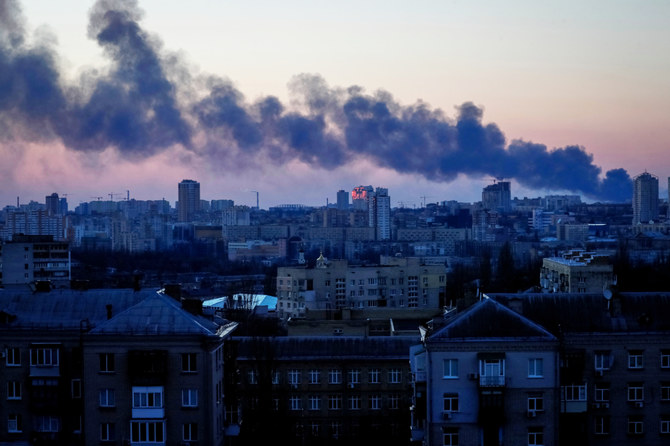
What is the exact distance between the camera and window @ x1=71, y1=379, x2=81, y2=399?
1245cm

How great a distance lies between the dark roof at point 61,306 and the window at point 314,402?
3.75 metres

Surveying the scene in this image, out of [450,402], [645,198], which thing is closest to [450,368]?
[450,402]

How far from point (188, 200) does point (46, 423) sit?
135 metres

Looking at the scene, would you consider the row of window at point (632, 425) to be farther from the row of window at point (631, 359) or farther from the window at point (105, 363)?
the window at point (105, 363)

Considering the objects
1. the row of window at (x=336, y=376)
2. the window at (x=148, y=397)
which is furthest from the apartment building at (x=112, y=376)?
the row of window at (x=336, y=376)


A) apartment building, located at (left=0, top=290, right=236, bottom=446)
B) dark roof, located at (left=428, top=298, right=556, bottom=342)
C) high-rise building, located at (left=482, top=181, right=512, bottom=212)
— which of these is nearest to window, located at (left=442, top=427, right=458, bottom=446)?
dark roof, located at (left=428, top=298, right=556, bottom=342)

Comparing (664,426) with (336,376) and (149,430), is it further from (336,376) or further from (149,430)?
(149,430)

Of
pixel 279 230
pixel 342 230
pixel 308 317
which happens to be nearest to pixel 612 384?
pixel 308 317

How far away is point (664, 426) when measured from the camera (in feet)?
41.3

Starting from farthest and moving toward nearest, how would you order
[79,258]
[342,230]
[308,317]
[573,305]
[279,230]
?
[279,230] < [342,230] < [79,258] < [308,317] < [573,305]

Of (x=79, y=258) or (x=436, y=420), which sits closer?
(x=436, y=420)

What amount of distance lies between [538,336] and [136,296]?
4.80 m

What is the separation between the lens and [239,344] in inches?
635

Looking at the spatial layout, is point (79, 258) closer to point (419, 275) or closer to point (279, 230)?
point (419, 275)
